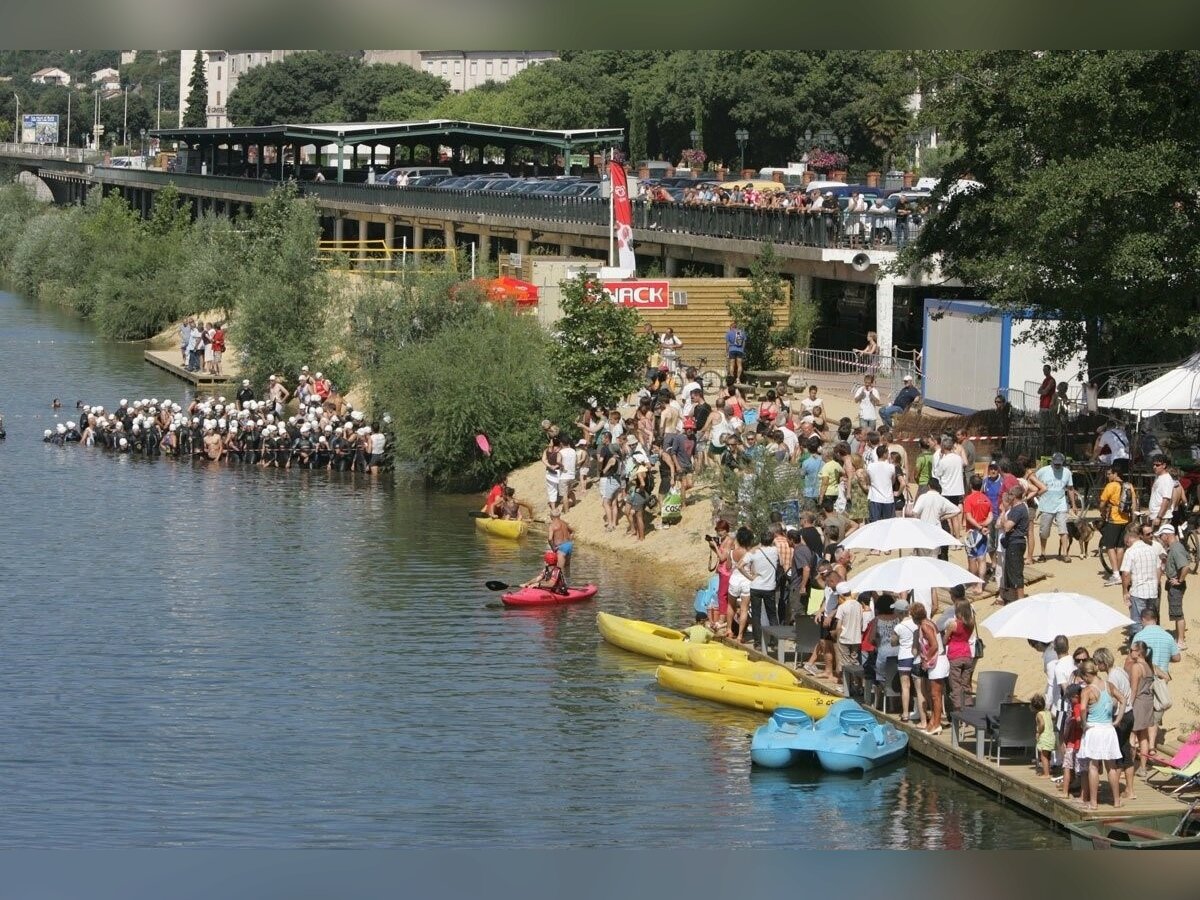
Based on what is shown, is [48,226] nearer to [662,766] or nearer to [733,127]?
[733,127]

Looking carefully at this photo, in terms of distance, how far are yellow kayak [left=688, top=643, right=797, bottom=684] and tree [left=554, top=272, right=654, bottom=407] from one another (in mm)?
12999

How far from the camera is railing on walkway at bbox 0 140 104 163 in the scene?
436ft

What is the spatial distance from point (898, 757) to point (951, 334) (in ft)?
53.1

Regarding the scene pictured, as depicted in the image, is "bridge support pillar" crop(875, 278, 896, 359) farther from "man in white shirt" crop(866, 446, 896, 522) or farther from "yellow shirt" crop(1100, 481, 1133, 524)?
"yellow shirt" crop(1100, 481, 1133, 524)

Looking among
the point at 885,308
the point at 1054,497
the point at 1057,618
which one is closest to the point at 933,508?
the point at 1054,497

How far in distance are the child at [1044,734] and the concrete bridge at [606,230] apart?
57.3 ft

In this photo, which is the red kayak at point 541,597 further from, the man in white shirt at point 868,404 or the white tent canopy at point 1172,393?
the white tent canopy at point 1172,393

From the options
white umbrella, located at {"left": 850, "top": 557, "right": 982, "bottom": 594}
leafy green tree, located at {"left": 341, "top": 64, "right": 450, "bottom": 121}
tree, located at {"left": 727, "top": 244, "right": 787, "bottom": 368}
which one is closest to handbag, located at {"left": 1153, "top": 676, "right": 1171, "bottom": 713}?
white umbrella, located at {"left": 850, "top": 557, "right": 982, "bottom": 594}

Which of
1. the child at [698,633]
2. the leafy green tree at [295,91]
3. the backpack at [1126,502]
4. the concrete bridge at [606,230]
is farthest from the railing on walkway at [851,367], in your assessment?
the leafy green tree at [295,91]

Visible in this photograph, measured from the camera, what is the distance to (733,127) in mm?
93562

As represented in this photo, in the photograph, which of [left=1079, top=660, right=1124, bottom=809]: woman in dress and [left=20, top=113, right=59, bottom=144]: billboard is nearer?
[left=1079, top=660, right=1124, bottom=809]: woman in dress

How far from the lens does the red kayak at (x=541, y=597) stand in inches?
1021

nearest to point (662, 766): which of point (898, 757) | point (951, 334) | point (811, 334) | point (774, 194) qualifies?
point (898, 757)

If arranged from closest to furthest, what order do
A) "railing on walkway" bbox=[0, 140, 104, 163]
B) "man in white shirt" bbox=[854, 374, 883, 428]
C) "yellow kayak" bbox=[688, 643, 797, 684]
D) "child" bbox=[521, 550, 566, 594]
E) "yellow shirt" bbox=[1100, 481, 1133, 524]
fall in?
"yellow shirt" bbox=[1100, 481, 1133, 524] < "yellow kayak" bbox=[688, 643, 797, 684] < "child" bbox=[521, 550, 566, 594] < "man in white shirt" bbox=[854, 374, 883, 428] < "railing on walkway" bbox=[0, 140, 104, 163]
